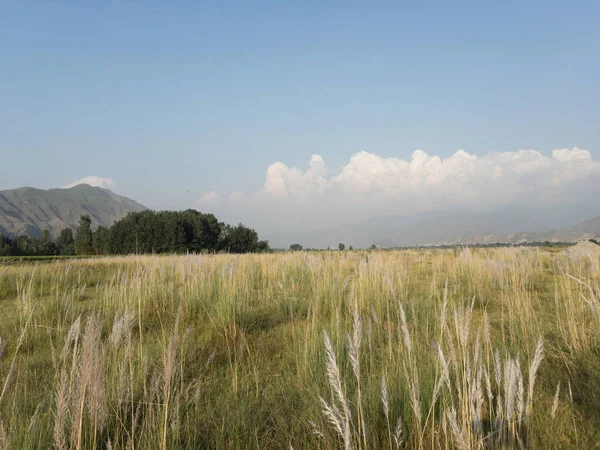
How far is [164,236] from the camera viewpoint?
43.3m

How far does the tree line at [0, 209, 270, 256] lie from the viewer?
43031 mm

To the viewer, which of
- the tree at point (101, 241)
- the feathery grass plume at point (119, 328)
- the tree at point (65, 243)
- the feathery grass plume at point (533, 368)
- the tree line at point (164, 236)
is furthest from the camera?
the tree at point (65, 243)

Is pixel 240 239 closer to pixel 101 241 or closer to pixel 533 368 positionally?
pixel 101 241

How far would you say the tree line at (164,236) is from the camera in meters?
43.0

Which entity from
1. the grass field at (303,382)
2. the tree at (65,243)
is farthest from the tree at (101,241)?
the grass field at (303,382)

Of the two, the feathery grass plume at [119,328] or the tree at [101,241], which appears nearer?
the feathery grass plume at [119,328]

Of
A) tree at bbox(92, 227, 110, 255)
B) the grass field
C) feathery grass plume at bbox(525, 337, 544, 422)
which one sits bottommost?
the grass field

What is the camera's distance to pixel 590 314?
3596 mm

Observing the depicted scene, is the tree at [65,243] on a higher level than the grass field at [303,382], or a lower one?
higher

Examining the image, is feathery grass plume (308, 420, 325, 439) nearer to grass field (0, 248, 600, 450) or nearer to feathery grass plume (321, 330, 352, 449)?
grass field (0, 248, 600, 450)

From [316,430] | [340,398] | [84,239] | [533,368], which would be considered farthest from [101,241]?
[533,368]

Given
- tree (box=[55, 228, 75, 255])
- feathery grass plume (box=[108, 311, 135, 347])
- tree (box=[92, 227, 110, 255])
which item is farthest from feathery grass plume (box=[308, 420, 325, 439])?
tree (box=[55, 228, 75, 255])

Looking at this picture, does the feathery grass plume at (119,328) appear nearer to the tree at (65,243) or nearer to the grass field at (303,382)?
the grass field at (303,382)

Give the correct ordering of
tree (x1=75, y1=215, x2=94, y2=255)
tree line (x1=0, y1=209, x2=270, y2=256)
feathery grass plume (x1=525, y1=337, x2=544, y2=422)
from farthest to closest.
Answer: tree (x1=75, y1=215, x2=94, y2=255)
tree line (x1=0, y1=209, x2=270, y2=256)
feathery grass plume (x1=525, y1=337, x2=544, y2=422)
